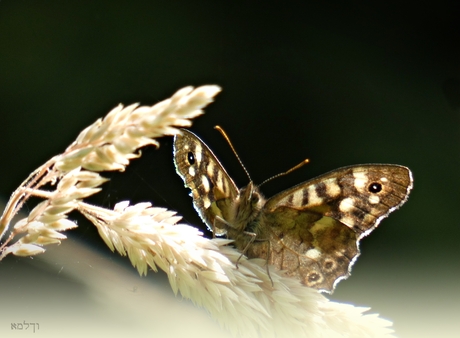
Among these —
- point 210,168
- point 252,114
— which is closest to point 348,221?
point 210,168

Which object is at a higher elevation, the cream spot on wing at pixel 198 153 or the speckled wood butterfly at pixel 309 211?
the cream spot on wing at pixel 198 153

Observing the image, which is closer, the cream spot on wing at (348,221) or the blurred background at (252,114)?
the cream spot on wing at (348,221)

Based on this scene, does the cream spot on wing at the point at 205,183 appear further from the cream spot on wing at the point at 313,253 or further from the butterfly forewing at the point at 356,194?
the cream spot on wing at the point at 313,253

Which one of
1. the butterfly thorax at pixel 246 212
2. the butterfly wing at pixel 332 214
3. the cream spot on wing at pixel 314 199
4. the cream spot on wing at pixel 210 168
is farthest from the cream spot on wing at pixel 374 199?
the cream spot on wing at pixel 210 168

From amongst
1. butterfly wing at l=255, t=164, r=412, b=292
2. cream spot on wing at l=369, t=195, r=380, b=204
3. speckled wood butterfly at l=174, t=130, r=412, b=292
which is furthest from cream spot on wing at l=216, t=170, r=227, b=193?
cream spot on wing at l=369, t=195, r=380, b=204

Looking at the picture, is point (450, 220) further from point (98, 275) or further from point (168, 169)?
point (98, 275)

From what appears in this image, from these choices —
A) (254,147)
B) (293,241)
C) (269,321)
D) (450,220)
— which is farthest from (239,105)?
(269,321)
